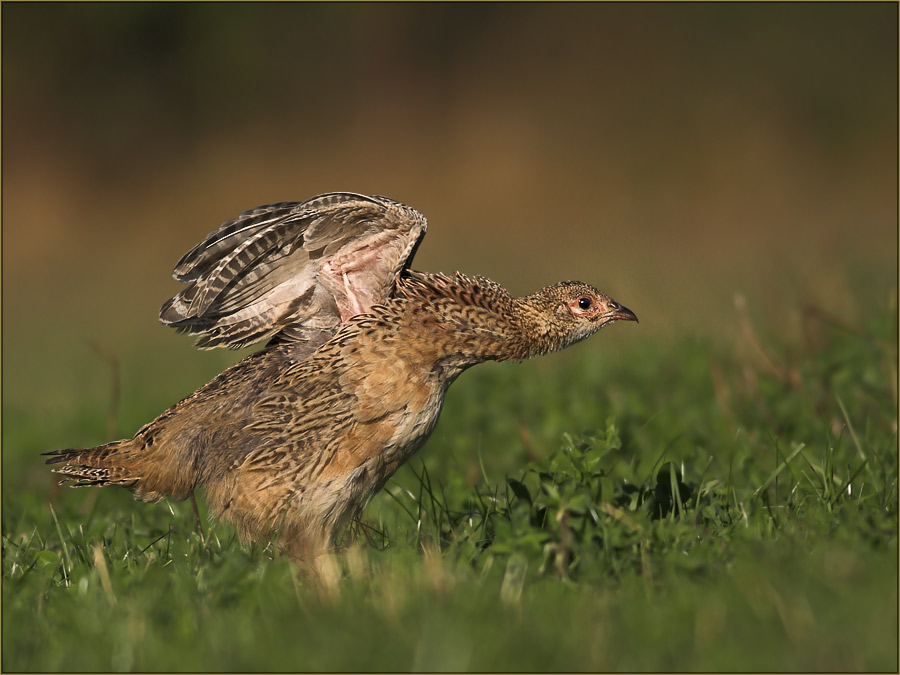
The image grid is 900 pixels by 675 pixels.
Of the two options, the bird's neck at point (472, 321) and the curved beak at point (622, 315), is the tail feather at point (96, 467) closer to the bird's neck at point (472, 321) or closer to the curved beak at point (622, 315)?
the bird's neck at point (472, 321)

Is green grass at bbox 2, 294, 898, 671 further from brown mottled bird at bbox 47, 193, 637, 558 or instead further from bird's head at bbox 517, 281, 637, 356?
bird's head at bbox 517, 281, 637, 356

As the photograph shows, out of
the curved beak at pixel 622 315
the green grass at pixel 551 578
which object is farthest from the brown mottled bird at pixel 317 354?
the green grass at pixel 551 578

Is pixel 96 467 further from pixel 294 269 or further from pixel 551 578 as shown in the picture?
pixel 551 578

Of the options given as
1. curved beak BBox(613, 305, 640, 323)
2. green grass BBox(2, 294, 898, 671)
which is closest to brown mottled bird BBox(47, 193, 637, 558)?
curved beak BBox(613, 305, 640, 323)

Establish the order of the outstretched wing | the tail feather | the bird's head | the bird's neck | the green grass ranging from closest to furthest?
the green grass, the bird's neck, the outstretched wing, the bird's head, the tail feather

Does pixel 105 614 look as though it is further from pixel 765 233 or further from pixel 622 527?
pixel 765 233

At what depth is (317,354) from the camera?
5.42m

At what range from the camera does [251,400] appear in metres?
5.45

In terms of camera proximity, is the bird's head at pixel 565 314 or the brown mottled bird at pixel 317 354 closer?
the brown mottled bird at pixel 317 354

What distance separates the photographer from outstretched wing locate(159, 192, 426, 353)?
5.43 meters

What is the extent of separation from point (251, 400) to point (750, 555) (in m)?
2.66

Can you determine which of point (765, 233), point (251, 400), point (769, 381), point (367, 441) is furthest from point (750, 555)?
point (765, 233)

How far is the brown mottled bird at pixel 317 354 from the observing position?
5145 millimetres

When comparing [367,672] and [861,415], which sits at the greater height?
[367,672]
